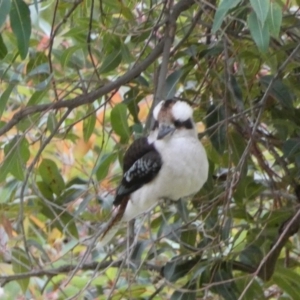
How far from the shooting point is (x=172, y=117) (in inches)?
63.5

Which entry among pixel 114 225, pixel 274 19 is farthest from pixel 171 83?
pixel 274 19

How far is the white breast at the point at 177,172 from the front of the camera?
1.59 metres

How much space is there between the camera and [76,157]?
207 cm

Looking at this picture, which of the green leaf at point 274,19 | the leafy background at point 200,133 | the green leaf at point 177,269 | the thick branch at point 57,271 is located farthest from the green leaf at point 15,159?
the green leaf at point 274,19

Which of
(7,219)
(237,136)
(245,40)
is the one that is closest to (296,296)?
(237,136)

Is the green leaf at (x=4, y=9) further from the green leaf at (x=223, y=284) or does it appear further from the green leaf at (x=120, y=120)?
the green leaf at (x=223, y=284)

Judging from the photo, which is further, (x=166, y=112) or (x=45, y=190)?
(x=45, y=190)

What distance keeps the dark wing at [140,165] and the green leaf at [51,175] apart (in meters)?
0.22

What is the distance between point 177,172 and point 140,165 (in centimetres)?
8

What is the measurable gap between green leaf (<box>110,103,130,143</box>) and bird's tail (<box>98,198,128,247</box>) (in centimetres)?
15

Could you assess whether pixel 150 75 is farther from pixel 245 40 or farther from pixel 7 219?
pixel 7 219

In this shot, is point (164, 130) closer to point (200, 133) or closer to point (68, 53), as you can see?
point (200, 133)

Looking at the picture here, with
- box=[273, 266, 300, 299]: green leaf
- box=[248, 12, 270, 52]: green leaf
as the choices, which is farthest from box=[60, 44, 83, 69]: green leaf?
box=[273, 266, 300, 299]: green leaf

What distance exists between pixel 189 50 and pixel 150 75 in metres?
0.27
